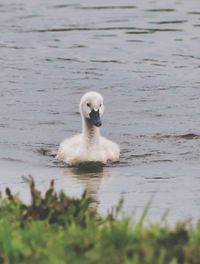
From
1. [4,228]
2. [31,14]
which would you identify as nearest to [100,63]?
[31,14]

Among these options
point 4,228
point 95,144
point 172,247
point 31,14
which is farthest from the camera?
point 31,14

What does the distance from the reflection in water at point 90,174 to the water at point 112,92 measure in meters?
0.02

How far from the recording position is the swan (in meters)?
14.9

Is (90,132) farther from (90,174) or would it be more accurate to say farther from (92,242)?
(92,242)

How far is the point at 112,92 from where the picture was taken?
19094 millimetres

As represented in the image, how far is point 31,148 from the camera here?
51.0 feet

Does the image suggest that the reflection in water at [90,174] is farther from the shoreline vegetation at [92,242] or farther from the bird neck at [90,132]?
the shoreline vegetation at [92,242]

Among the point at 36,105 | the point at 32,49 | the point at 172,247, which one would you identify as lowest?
the point at 172,247

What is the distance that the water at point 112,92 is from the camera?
1298 centimetres

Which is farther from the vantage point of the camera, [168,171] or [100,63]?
[100,63]

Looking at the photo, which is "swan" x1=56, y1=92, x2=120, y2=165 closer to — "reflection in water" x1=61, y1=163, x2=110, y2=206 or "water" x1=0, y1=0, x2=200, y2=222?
"reflection in water" x1=61, y1=163, x2=110, y2=206

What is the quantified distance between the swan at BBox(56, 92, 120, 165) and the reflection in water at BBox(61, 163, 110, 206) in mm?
102

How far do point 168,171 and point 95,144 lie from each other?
1.66 metres

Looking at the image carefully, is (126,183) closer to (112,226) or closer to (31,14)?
(112,226)
